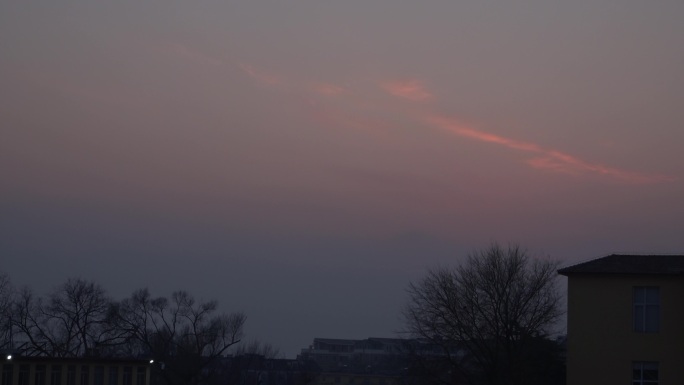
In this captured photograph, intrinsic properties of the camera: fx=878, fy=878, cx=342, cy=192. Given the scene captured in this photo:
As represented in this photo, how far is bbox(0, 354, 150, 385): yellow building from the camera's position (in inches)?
1775

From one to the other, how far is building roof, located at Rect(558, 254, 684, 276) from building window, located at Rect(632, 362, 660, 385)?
4.49 meters

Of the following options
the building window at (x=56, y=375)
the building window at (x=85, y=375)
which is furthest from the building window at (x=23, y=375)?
the building window at (x=85, y=375)

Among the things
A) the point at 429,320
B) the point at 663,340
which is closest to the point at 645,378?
the point at 663,340

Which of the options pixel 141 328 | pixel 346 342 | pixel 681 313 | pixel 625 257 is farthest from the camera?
pixel 346 342

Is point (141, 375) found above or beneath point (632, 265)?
beneath

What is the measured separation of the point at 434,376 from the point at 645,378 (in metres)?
13.9

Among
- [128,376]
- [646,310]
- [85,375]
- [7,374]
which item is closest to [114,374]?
[128,376]

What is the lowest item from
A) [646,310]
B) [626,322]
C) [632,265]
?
[626,322]

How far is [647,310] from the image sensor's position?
43625 mm

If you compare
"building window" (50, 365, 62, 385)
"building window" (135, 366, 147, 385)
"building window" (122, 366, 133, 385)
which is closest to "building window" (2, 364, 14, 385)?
"building window" (50, 365, 62, 385)

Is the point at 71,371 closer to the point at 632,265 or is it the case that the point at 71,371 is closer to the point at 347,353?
the point at 632,265

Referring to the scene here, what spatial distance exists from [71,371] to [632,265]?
30.0 m

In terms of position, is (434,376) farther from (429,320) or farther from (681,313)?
(681,313)

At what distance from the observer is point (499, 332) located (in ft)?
176
